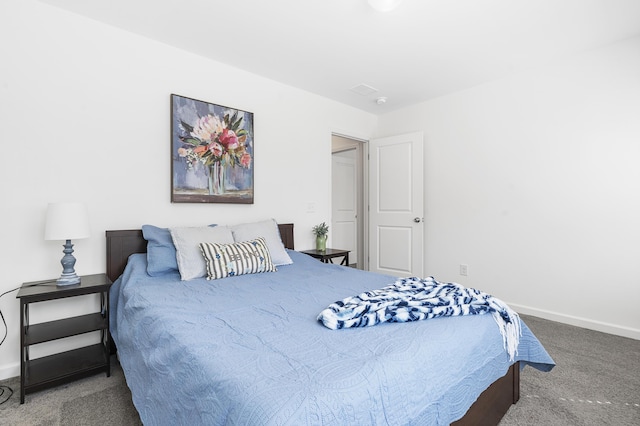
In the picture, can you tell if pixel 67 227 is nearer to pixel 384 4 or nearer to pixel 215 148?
pixel 215 148

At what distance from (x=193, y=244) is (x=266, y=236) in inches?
25.8

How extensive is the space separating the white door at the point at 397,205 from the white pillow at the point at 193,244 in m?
2.44

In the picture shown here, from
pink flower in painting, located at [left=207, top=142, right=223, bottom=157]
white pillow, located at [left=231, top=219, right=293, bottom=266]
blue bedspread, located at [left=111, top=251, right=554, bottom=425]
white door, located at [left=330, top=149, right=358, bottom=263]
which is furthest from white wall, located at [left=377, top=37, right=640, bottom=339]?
pink flower in painting, located at [left=207, top=142, right=223, bottom=157]

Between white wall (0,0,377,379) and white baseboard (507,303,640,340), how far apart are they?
10.5ft

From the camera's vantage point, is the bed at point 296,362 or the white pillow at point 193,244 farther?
the white pillow at point 193,244

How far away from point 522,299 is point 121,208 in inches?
154

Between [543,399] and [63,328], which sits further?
[63,328]

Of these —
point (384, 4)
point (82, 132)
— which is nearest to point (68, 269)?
point (82, 132)

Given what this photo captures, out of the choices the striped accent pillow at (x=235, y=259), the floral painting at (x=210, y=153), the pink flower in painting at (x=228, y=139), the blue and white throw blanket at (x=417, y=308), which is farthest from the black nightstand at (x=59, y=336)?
the blue and white throw blanket at (x=417, y=308)

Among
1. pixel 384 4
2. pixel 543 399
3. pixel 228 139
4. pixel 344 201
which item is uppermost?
pixel 384 4

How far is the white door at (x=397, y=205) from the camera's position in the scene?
4.10m

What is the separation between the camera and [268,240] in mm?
2824

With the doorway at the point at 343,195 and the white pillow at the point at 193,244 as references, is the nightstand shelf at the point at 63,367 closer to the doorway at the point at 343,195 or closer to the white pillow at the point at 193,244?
the white pillow at the point at 193,244

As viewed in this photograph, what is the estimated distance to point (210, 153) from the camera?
296 cm
